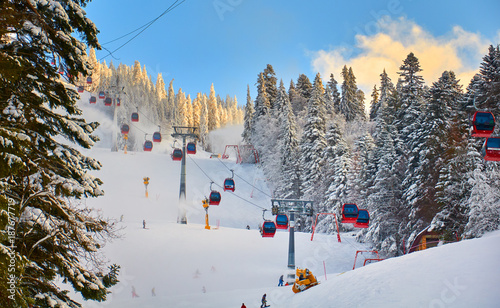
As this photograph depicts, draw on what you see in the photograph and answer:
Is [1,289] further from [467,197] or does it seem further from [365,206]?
[365,206]

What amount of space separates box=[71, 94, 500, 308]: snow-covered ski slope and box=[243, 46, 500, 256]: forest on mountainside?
396 centimetres

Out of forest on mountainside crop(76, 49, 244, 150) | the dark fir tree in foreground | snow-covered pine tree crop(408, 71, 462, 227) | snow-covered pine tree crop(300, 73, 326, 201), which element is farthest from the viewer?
forest on mountainside crop(76, 49, 244, 150)

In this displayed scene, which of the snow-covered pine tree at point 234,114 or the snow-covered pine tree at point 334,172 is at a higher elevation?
the snow-covered pine tree at point 234,114

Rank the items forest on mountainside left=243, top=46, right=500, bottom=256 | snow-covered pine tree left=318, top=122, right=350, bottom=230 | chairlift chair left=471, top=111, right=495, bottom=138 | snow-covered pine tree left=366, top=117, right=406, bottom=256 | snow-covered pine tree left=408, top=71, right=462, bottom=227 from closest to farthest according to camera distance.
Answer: chairlift chair left=471, top=111, right=495, bottom=138 → forest on mountainside left=243, top=46, right=500, bottom=256 → snow-covered pine tree left=408, top=71, right=462, bottom=227 → snow-covered pine tree left=366, top=117, right=406, bottom=256 → snow-covered pine tree left=318, top=122, right=350, bottom=230

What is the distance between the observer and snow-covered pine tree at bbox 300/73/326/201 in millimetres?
46181

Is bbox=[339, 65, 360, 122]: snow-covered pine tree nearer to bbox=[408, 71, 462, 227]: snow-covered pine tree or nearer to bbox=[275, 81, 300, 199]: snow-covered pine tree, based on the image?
bbox=[275, 81, 300, 199]: snow-covered pine tree

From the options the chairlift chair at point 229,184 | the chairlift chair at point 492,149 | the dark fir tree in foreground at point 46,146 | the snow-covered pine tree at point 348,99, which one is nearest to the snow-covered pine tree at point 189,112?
the snow-covered pine tree at point 348,99

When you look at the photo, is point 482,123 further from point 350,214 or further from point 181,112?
point 181,112

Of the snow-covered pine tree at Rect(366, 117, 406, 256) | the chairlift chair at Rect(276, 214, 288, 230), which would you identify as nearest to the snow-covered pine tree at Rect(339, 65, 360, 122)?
the snow-covered pine tree at Rect(366, 117, 406, 256)

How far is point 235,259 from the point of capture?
31484mm

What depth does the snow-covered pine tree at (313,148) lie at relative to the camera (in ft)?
152

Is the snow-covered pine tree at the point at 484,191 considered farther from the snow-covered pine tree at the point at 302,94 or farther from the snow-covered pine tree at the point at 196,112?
the snow-covered pine tree at the point at 196,112

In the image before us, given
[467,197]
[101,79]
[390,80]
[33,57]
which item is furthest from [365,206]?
[101,79]

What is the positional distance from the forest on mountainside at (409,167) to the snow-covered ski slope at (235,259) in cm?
396
